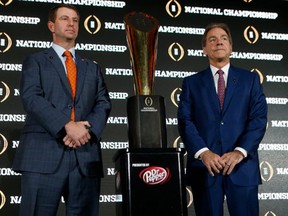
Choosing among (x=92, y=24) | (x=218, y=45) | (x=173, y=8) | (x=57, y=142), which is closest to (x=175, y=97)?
(x=173, y=8)

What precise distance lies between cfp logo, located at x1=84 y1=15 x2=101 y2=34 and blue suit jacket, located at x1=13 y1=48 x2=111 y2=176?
1340 mm

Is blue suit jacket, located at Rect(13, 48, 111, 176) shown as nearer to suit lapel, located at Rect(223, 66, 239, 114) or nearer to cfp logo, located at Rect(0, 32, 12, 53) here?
suit lapel, located at Rect(223, 66, 239, 114)

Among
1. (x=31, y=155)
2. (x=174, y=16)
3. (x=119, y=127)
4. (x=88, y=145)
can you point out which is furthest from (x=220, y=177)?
(x=174, y=16)

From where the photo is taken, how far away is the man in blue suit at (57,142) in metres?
2.26

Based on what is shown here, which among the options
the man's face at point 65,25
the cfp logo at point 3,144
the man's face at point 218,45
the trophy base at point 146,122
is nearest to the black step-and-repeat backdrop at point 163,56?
the cfp logo at point 3,144

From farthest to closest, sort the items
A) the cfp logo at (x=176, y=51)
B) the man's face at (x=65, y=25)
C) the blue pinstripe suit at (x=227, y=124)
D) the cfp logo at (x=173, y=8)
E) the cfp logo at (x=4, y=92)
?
1. the cfp logo at (x=173, y=8)
2. the cfp logo at (x=176, y=51)
3. the cfp logo at (x=4, y=92)
4. the man's face at (x=65, y=25)
5. the blue pinstripe suit at (x=227, y=124)

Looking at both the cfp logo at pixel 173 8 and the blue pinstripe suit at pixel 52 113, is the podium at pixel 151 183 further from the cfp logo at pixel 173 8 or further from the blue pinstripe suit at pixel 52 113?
the cfp logo at pixel 173 8

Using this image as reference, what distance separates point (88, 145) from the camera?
238cm

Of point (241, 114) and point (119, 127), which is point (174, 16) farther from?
point (241, 114)

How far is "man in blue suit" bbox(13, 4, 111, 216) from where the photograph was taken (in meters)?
2.26

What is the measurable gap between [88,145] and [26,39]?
164 centimetres

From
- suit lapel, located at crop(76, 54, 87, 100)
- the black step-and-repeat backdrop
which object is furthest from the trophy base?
the black step-and-repeat backdrop

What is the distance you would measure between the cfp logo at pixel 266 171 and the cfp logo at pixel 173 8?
1.51 metres

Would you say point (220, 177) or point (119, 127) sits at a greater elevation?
point (119, 127)
